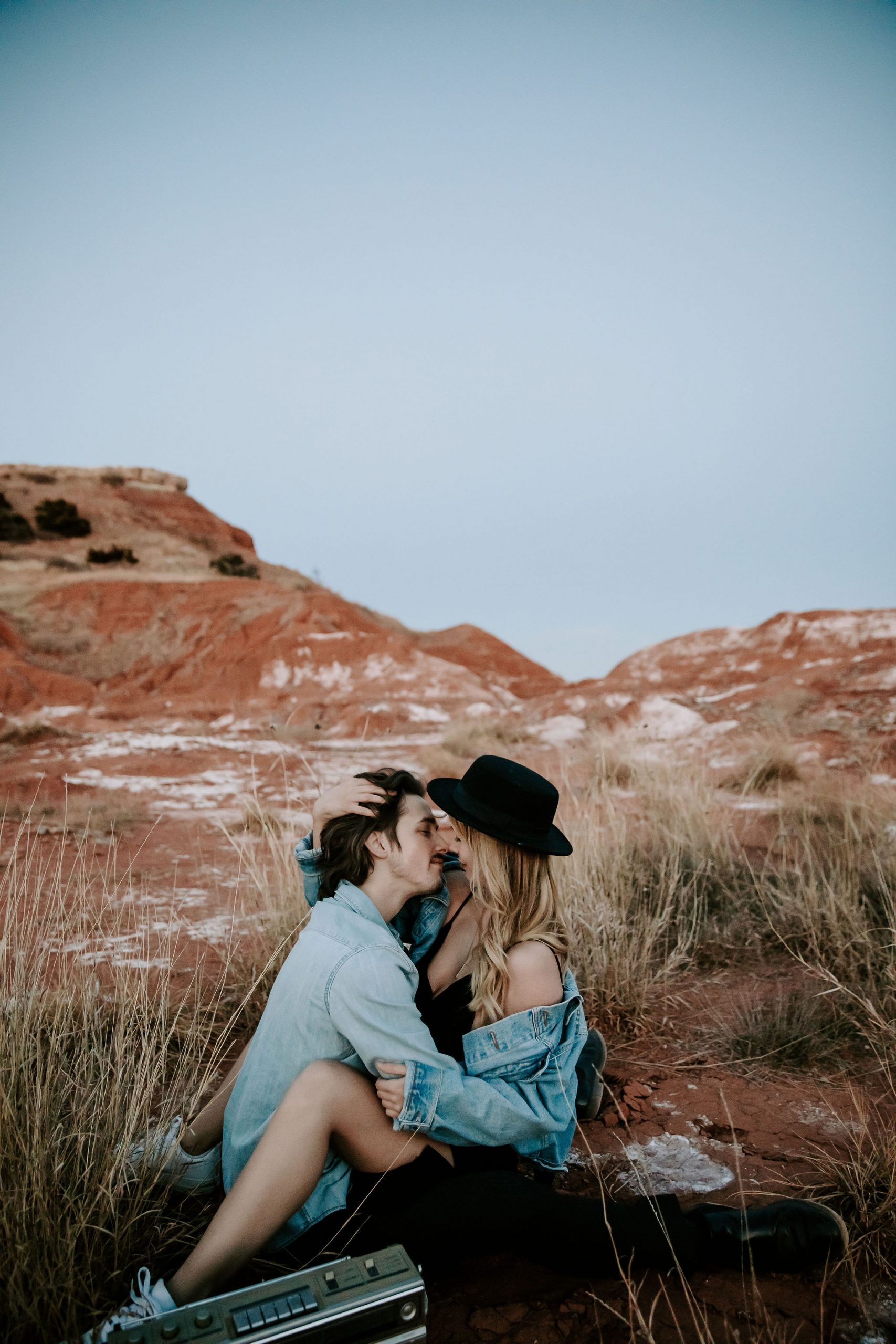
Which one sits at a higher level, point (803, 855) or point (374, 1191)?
point (803, 855)

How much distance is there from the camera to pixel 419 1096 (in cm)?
183

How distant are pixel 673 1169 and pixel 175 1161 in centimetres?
148

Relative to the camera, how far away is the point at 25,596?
20.5 metres

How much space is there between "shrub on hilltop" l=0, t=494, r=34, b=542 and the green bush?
5.73 metres

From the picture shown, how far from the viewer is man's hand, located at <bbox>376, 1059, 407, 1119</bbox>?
71.8 inches

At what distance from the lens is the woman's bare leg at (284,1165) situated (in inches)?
67.1

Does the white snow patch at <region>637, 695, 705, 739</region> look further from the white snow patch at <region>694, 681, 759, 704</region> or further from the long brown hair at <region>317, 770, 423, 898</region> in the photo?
the long brown hair at <region>317, 770, 423, 898</region>

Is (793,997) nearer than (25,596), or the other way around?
(793,997)

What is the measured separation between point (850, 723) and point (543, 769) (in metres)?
5.00

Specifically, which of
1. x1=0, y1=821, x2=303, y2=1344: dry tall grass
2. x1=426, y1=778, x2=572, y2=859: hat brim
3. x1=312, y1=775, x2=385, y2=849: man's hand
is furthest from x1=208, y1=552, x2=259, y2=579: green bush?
x1=426, y1=778, x2=572, y2=859: hat brim

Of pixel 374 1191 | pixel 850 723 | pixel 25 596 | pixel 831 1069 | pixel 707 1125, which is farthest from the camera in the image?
pixel 25 596

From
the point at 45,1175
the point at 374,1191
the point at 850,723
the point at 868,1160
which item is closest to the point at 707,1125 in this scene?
the point at 868,1160

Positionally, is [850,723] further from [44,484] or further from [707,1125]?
[44,484]

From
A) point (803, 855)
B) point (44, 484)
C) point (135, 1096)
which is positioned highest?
point (44, 484)
